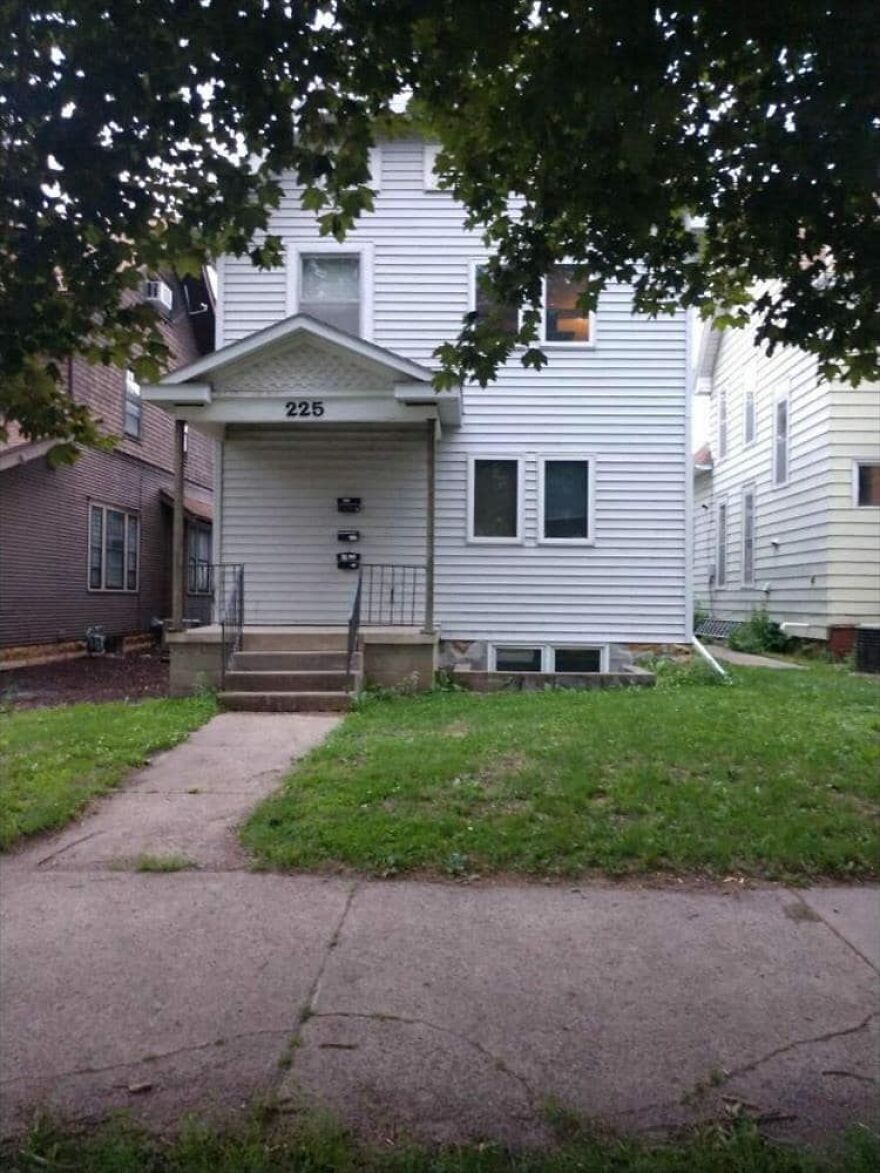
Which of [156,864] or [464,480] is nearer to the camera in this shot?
[156,864]

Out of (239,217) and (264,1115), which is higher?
(239,217)

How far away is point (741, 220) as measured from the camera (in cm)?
443

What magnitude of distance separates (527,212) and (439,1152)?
397 cm

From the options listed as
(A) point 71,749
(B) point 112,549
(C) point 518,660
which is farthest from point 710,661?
(B) point 112,549

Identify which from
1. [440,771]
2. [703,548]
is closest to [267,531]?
[440,771]

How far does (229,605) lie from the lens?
13.6 metres

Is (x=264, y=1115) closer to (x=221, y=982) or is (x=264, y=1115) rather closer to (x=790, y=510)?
(x=221, y=982)

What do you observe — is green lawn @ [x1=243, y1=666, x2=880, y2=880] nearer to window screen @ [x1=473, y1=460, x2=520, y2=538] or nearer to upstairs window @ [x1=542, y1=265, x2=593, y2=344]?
window screen @ [x1=473, y1=460, x2=520, y2=538]

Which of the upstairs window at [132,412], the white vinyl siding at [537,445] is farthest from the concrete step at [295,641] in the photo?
the upstairs window at [132,412]

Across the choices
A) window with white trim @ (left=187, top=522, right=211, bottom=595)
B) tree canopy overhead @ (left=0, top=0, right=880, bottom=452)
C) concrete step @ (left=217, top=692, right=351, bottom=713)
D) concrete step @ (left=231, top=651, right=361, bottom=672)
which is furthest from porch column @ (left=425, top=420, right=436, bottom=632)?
window with white trim @ (left=187, top=522, right=211, bottom=595)

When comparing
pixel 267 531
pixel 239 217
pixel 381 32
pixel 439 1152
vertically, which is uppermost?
pixel 381 32

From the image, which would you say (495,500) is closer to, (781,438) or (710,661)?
(710,661)

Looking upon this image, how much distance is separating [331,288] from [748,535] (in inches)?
416

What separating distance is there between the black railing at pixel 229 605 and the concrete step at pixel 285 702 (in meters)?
0.43
